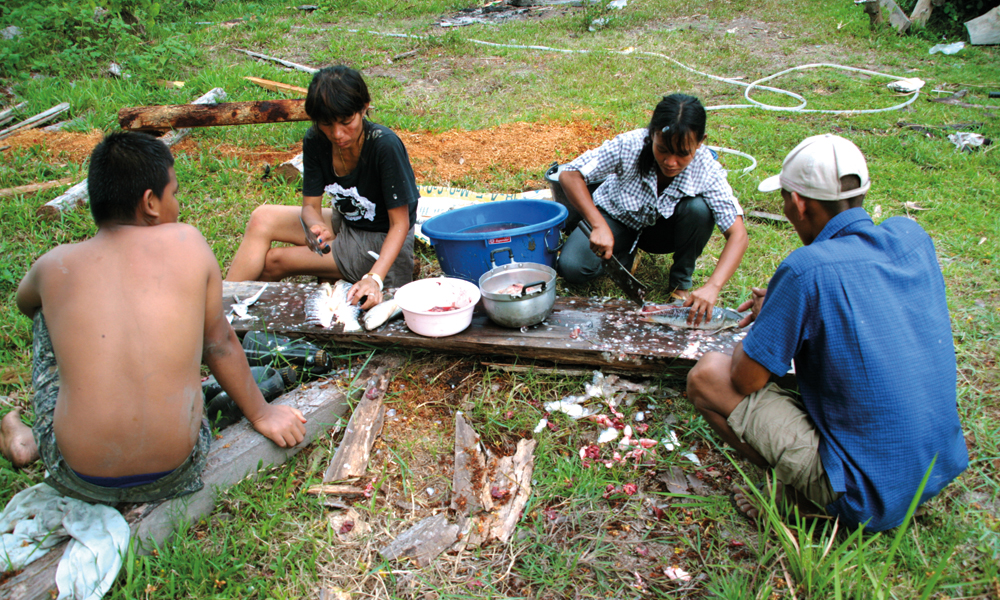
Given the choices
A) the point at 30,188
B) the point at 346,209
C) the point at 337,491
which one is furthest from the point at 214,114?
the point at 337,491

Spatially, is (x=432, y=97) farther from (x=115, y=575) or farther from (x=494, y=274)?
(x=115, y=575)

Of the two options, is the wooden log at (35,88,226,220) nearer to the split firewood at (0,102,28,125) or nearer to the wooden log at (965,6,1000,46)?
the split firewood at (0,102,28,125)

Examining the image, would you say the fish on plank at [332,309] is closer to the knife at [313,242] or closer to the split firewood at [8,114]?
the knife at [313,242]

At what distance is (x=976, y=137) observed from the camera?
16.3 feet

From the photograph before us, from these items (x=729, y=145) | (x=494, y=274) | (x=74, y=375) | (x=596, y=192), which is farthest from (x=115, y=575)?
(x=729, y=145)

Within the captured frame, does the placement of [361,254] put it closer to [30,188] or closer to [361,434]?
[361,434]

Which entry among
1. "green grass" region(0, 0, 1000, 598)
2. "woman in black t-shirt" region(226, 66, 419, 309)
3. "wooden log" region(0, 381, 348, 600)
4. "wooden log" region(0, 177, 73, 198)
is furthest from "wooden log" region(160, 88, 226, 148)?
"wooden log" region(0, 381, 348, 600)

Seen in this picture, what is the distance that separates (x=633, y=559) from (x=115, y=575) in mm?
1502

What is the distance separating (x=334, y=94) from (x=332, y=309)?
3.23ft

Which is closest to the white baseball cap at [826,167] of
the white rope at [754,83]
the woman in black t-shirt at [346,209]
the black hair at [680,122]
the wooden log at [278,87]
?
the black hair at [680,122]

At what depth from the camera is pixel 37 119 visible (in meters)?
5.53

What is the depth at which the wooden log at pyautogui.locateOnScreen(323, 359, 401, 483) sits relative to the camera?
2.12m

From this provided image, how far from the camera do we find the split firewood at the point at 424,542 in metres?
1.82

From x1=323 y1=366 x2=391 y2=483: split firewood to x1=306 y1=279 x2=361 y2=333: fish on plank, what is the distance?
0.33 metres
